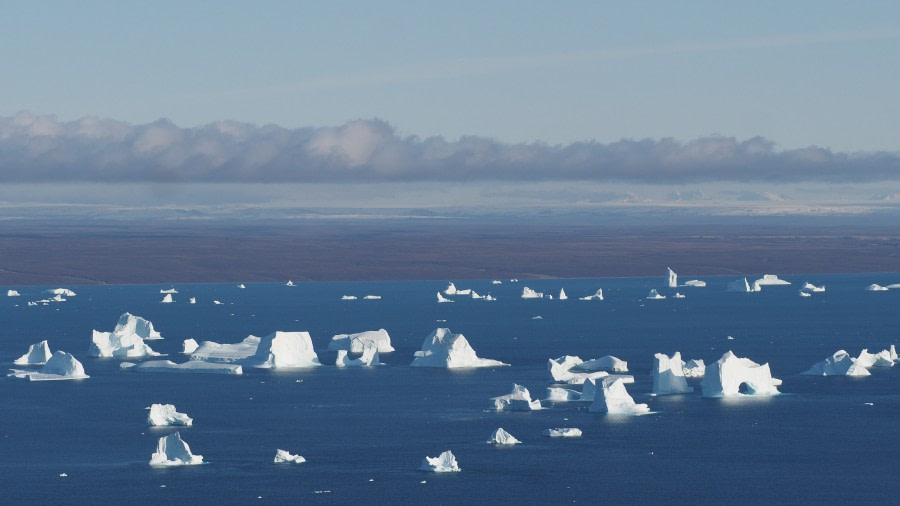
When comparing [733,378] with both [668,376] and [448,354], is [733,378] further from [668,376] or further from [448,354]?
[448,354]

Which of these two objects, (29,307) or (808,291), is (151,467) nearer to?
(29,307)

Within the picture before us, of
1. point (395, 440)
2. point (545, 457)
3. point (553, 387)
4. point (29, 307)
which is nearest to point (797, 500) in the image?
point (545, 457)

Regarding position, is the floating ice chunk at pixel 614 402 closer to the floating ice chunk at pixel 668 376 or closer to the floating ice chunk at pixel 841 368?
the floating ice chunk at pixel 668 376

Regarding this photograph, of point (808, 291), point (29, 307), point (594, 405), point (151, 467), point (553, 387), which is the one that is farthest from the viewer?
point (808, 291)

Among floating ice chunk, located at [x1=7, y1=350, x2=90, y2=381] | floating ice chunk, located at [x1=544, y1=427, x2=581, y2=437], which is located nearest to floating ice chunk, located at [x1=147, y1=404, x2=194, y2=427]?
floating ice chunk, located at [x1=544, y1=427, x2=581, y2=437]

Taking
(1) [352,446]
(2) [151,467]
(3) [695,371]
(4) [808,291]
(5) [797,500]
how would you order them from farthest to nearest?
(4) [808,291] → (3) [695,371] → (1) [352,446] → (2) [151,467] → (5) [797,500]

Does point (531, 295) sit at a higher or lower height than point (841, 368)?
lower

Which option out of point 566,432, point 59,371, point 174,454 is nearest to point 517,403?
point 566,432
